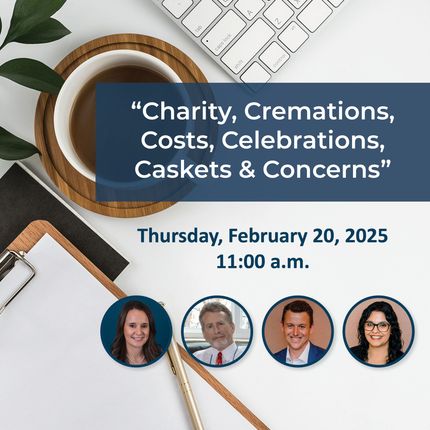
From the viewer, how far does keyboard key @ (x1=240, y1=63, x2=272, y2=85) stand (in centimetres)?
69

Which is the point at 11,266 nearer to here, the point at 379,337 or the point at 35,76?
the point at 35,76

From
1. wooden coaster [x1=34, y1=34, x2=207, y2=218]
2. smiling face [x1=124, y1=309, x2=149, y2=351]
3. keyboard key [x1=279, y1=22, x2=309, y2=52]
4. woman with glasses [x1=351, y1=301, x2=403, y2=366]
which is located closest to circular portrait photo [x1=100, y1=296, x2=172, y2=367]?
smiling face [x1=124, y1=309, x2=149, y2=351]

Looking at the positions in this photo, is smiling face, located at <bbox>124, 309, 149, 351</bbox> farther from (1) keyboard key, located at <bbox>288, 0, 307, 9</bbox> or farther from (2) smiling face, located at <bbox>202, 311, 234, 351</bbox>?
(1) keyboard key, located at <bbox>288, 0, 307, 9</bbox>

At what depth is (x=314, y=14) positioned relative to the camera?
2.26 ft

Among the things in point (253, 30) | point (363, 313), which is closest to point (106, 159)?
point (253, 30)

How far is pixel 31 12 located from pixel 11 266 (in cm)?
26

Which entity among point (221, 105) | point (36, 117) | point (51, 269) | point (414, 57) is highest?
point (414, 57)

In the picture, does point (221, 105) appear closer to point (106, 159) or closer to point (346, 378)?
point (106, 159)

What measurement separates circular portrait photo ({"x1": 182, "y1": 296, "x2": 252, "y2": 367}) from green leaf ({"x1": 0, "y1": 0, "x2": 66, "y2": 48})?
0.33 m

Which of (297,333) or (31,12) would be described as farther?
(297,333)

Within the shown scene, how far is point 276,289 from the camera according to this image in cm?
71

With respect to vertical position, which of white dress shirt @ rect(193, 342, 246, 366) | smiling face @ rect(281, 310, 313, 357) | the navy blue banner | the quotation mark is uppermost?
the navy blue banner

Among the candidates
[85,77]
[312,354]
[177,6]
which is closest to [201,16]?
[177,6]

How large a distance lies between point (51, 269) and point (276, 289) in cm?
25
